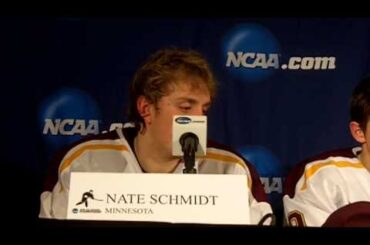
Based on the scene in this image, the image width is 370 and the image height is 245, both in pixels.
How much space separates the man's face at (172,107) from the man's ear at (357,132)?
53cm

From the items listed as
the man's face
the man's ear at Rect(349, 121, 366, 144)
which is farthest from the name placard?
the man's ear at Rect(349, 121, 366, 144)

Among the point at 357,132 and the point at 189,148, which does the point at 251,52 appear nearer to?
the point at 357,132

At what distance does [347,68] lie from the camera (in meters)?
2.69

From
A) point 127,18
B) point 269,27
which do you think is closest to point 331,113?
point 269,27

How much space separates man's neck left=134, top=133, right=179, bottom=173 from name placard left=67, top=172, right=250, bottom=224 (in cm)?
64

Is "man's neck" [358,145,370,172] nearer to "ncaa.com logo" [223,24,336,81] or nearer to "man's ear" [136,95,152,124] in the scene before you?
"ncaa.com logo" [223,24,336,81]

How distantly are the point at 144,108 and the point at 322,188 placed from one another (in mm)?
685

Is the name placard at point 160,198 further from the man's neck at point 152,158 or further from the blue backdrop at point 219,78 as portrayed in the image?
the blue backdrop at point 219,78

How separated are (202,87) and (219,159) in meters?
0.28

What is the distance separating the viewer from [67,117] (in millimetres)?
2645

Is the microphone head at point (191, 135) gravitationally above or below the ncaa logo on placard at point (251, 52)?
below

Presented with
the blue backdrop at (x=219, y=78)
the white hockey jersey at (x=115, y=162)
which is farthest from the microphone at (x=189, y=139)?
the blue backdrop at (x=219, y=78)

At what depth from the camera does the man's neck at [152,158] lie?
244 centimetres

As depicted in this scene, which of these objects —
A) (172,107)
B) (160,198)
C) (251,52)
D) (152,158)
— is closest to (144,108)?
(172,107)
